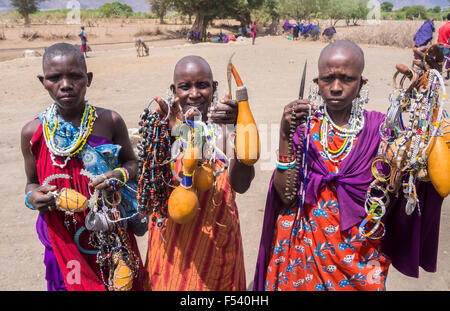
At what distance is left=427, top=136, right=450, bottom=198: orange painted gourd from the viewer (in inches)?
61.7

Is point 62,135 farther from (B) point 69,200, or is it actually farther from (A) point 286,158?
(A) point 286,158

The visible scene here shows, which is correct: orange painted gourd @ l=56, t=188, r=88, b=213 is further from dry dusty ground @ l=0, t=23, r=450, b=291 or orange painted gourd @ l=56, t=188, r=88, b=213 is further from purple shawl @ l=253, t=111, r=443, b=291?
dry dusty ground @ l=0, t=23, r=450, b=291

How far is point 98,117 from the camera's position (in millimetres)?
2104

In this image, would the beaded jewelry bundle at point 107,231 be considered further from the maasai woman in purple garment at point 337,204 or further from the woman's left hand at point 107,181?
the maasai woman in purple garment at point 337,204

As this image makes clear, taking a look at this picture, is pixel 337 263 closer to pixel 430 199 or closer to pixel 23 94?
pixel 430 199

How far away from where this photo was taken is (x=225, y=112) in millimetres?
1652

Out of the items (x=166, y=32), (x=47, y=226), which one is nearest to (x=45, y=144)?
(x=47, y=226)

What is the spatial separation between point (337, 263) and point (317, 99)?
98cm

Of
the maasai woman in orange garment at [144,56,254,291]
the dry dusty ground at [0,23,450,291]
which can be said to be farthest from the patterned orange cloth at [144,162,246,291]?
the dry dusty ground at [0,23,450,291]

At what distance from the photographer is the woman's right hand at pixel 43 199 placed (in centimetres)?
187

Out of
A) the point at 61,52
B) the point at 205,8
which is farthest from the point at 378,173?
the point at 205,8

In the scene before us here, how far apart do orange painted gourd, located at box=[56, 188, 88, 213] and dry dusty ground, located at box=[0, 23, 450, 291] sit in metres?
1.75

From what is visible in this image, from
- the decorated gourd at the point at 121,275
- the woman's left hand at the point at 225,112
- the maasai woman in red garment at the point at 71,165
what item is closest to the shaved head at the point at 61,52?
the maasai woman in red garment at the point at 71,165

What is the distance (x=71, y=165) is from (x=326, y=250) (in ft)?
5.16
